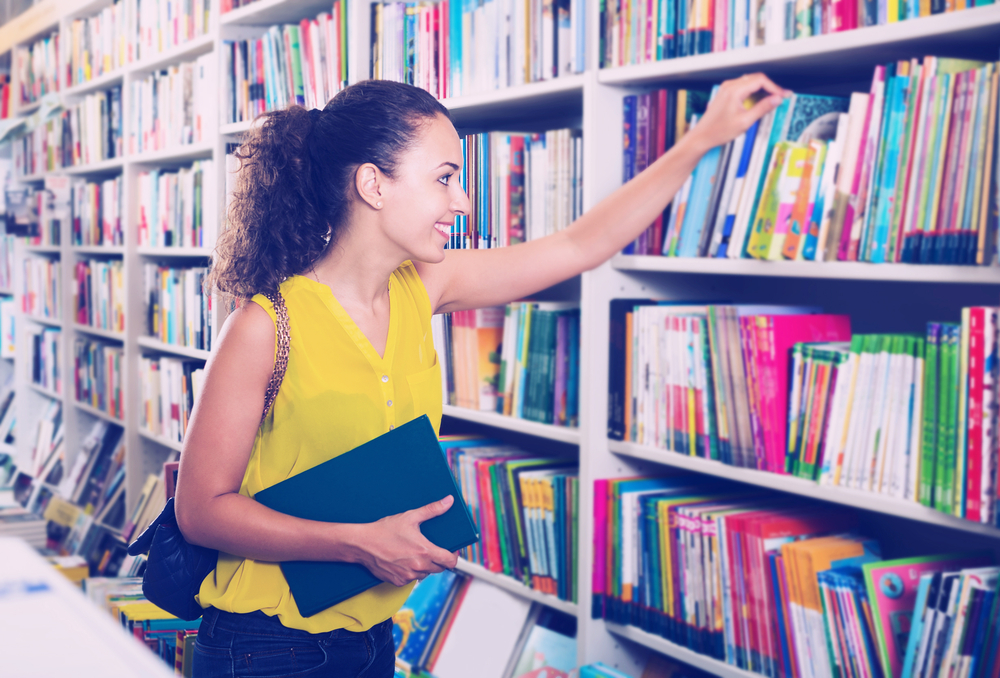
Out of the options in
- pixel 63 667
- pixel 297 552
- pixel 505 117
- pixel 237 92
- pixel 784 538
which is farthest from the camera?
pixel 237 92

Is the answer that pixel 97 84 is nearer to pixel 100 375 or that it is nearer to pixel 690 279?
pixel 100 375

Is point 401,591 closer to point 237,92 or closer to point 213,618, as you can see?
point 213,618

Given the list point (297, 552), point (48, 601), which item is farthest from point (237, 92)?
point (48, 601)

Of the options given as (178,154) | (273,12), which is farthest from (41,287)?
(273,12)

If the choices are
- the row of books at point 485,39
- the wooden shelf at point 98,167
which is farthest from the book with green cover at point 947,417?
the wooden shelf at point 98,167

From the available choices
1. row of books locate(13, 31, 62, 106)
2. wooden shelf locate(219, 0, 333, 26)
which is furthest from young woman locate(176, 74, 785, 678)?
row of books locate(13, 31, 62, 106)

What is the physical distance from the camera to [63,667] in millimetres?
454

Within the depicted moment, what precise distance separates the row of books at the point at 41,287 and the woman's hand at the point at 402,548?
3593mm

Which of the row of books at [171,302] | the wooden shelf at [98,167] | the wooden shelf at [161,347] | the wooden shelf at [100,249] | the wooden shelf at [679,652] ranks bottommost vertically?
the wooden shelf at [679,652]

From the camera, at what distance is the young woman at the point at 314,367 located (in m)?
1.04

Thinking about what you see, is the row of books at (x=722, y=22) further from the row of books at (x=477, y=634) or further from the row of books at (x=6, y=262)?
the row of books at (x=6, y=262)

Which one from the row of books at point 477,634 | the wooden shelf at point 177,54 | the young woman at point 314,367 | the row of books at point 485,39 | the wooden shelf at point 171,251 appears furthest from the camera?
the wooden shelf at point 171,251

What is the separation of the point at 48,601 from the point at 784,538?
1.07 meters

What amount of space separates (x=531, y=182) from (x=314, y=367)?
0.73m
